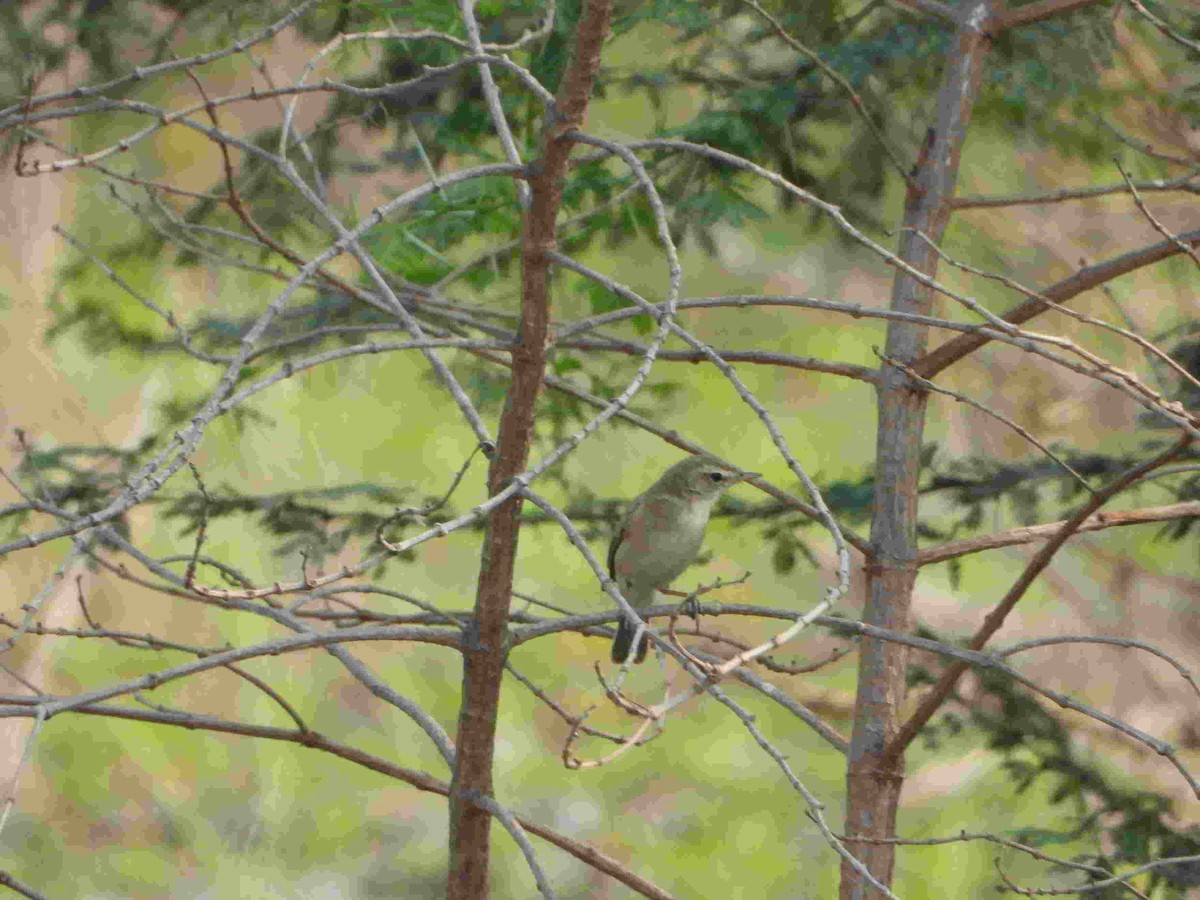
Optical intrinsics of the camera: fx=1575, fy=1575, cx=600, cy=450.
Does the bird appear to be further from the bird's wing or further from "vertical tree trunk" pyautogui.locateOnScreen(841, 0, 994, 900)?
"vertical tree trunk" pyautogui.locateOnScreen(841, 0, 994, 900)

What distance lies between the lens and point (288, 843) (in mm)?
11062

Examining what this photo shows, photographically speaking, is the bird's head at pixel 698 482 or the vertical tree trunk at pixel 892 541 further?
the bird's head at pixel 698 482

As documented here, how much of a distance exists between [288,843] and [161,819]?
1.05m

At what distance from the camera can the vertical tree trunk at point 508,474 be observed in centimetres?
240

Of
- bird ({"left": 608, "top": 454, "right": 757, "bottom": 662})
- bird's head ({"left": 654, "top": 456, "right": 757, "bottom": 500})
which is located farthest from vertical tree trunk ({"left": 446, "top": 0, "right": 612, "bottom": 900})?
bird's head ({"left": 654, "top": 456, "right": 757, "bottom": 500})

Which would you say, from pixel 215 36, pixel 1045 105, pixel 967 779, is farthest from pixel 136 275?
pixel 967 779

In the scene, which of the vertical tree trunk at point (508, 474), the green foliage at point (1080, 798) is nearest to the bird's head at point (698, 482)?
the green foliage at point (1080, 798)

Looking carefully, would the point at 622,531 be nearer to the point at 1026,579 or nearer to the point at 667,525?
the point at 667,525

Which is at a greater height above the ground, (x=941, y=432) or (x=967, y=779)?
(x=941, y=432)

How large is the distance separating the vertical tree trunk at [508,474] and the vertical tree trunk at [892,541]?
2.66 feet

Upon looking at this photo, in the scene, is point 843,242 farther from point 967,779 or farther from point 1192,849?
point 967,779

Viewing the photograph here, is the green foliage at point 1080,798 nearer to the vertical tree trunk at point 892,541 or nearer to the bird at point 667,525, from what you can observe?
the bird at point 667,525

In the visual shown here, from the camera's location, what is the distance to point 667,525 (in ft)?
15.7

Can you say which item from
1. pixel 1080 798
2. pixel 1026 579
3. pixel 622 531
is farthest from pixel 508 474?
pixel 1080 798
